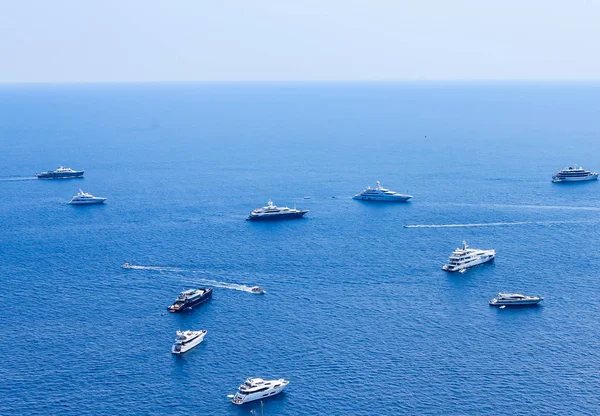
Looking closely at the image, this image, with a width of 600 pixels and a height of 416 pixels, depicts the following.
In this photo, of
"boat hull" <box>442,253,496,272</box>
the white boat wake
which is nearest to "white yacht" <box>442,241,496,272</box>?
"boat hull" <box>442,253,496,272</box>

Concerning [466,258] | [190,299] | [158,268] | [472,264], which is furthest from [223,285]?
[472,264]

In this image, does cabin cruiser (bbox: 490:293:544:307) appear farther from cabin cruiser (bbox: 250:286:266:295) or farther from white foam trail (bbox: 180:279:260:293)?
white foam trail (bbox: 180:279:260:293)

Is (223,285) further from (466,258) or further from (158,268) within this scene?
(466,258)

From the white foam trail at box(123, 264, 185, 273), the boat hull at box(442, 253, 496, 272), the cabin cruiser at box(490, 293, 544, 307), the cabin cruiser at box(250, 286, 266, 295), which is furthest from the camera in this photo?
the white foam trail at box(123, 264, 185, 273)

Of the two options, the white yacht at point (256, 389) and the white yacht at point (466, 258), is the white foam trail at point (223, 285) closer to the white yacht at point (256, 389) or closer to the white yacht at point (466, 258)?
the white yacht at point (256, 389)

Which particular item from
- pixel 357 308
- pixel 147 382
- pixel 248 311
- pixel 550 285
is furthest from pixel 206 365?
pixel 550 285

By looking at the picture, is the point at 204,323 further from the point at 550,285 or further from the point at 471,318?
the point at 550,285
